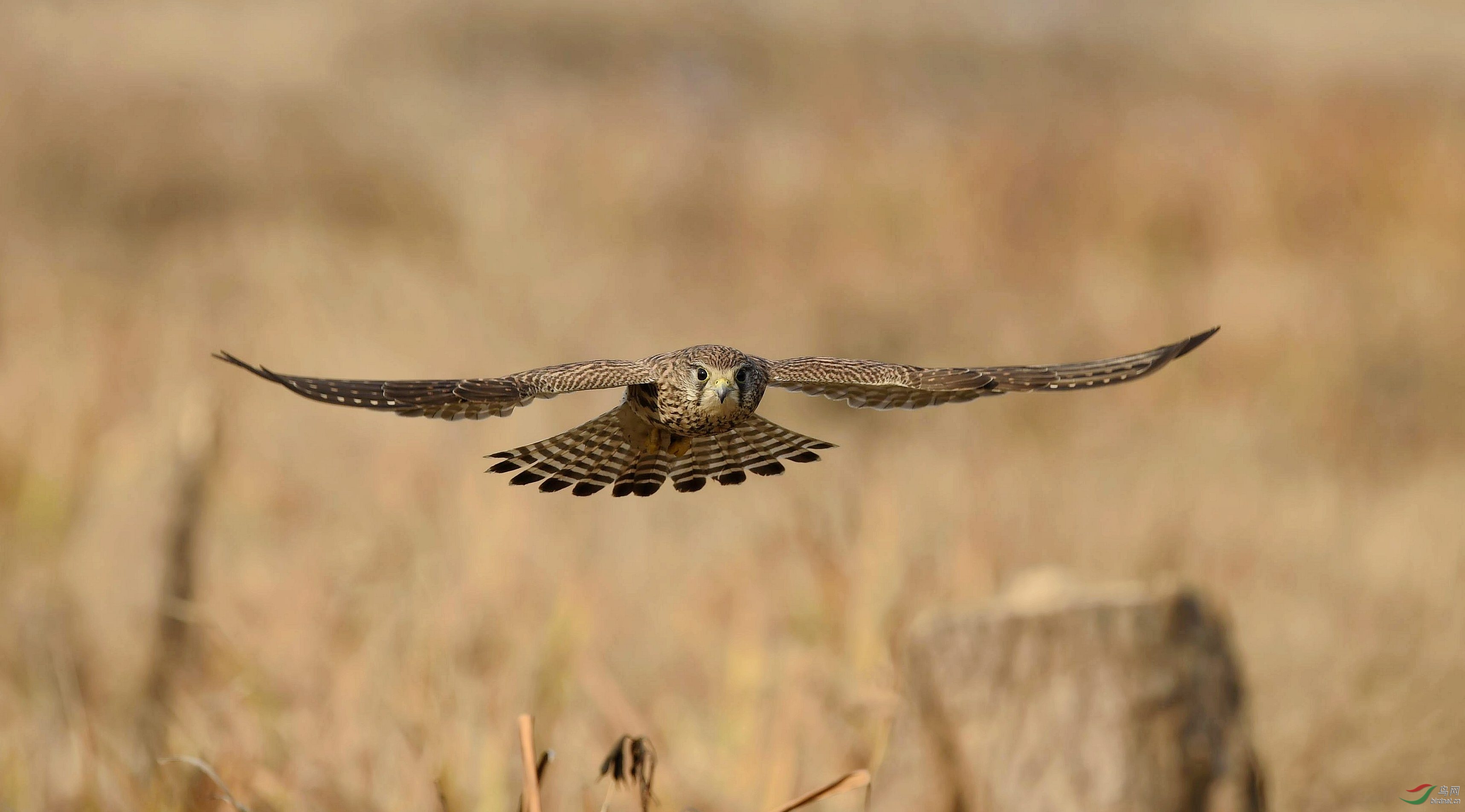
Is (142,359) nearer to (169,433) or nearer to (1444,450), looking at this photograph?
(169,433)

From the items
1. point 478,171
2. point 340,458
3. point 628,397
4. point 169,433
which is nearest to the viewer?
point 628,397

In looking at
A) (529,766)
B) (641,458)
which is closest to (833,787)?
(529,766)

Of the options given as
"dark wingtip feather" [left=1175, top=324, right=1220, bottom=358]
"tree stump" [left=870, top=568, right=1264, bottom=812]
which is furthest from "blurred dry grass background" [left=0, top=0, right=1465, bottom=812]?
"dark wingtip feather" [left=1175, top=324, right=1220, bottom=358]

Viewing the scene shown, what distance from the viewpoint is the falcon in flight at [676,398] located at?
132 centimetres

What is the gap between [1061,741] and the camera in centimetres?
326

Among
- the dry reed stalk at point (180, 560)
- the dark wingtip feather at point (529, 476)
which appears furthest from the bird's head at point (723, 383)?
the dry reed stalk at point (180, 560)

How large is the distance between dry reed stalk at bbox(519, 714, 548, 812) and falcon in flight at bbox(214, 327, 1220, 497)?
63 cm

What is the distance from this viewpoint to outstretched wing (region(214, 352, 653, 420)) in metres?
1.25

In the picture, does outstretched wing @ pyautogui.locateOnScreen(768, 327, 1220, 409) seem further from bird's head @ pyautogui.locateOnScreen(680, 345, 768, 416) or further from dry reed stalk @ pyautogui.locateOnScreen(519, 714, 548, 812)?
dry reed stalk @ pyautogui.locateOnScreen(519, 714, 548, 812)

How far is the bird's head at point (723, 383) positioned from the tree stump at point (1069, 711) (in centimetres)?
Answer: 211

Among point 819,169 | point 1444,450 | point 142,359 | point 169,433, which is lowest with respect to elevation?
point 1444,450

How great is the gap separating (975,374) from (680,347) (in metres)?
8.77

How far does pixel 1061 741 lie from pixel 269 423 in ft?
22.6

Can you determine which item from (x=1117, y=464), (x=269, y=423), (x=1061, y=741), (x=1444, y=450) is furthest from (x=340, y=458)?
(x=1444, y=450)
